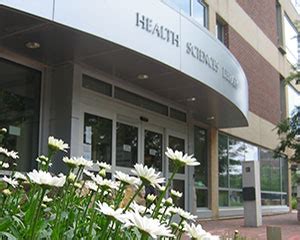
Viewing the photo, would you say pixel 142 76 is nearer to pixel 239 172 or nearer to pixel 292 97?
pixel 239 172

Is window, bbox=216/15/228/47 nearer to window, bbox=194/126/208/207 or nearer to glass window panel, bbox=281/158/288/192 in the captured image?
window, bbox=194/126/208/207

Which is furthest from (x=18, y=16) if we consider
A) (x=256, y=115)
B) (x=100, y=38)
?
(x=256, y=115)

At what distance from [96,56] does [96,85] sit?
1.43 metres

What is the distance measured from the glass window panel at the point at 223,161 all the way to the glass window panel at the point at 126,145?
5892 mm

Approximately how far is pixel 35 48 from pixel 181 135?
6261mm

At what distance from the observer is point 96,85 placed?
10039mm

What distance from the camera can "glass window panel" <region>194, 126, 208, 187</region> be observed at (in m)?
14.9

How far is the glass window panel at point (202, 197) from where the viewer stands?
14.9 m

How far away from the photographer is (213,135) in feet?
52.1

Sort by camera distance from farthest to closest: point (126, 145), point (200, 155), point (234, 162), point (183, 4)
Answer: point (234, 162)
point (200, 155)
point (183, 4)
point (126, 145)

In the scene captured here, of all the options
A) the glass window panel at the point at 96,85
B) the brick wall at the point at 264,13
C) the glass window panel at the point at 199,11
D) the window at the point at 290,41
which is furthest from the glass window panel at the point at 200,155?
the window at the point at 290,41

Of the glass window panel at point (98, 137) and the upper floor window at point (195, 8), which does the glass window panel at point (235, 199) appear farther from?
the glass window panel at point (98, 137)

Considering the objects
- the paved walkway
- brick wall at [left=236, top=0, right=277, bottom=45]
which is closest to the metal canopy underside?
the paved walkway

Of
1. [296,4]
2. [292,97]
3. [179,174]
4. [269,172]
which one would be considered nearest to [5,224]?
[179,174]
